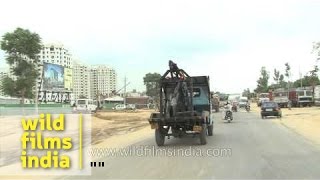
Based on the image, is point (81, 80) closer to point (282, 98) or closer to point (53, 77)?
point (53, 77)

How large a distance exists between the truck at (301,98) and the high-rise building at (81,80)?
8623 cm

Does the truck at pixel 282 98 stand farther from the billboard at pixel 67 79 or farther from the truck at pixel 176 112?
the truck at pixel 176 112

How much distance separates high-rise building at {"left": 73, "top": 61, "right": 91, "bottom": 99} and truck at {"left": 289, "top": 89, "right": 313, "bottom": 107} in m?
86.2

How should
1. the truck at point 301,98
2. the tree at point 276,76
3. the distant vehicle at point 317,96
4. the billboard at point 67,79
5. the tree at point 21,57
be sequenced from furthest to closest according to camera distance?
1. the tree at point 276,76
2. the distant vehicle at point 317,96
3. the truck at point 301,98
4. the billboard at point 67,79
5. the tree at point 21,57

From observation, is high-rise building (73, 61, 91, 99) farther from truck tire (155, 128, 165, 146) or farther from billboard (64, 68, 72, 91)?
truck tire (155, 128, 165, 146)

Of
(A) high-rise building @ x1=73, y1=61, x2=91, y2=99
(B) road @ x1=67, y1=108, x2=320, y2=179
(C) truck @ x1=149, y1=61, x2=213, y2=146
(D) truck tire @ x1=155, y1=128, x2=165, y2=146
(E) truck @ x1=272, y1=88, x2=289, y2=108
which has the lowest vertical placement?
(B) road @ x1=67, y1=108, x2=320, y2=179

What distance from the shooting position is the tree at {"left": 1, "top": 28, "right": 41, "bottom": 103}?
A: 2133 inches

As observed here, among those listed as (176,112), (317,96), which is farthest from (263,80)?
(176,112)

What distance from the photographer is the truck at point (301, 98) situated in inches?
3191

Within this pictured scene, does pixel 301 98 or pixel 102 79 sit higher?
pixel 102 79

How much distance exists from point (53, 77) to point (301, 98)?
3728 centimetres

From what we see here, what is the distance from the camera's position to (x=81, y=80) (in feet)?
534

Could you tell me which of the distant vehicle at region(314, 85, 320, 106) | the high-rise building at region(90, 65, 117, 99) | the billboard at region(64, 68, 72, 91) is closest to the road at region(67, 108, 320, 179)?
the billboard at region(64, 68, 72, 91)

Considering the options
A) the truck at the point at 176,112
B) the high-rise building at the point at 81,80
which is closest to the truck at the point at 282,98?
the truck at the point at 176,112
